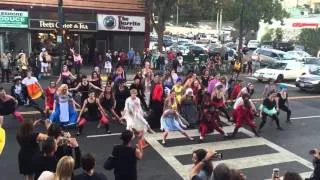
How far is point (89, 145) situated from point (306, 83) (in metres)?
14.3

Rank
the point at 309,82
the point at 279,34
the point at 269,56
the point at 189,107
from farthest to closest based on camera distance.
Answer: the point at 279,34 → the point at 269,56 → the point at 309,82 → the point at 189,107

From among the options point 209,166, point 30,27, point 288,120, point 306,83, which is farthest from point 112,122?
point 30,27

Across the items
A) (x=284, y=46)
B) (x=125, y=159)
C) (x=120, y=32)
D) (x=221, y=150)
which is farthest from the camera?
(x=284, y=46)

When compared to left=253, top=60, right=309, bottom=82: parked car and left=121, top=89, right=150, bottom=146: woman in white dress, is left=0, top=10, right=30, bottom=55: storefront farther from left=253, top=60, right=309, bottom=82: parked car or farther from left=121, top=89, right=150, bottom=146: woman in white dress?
left=121, top=89, right=150, bottom=146: woman in white dress

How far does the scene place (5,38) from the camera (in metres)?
29.8

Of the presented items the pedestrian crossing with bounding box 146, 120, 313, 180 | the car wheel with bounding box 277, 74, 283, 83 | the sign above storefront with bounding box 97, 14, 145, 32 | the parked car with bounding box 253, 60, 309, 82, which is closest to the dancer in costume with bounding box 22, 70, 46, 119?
the pedestrian crossing with bounding box 146, 120, 313, 180

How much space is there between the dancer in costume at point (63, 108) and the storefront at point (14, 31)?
54.7ft

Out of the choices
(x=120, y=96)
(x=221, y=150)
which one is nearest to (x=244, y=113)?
(x=221, y=150)

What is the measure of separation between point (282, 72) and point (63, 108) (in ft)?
56.6

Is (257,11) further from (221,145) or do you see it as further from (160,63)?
(221,145)

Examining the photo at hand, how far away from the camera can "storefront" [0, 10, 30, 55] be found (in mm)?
29078

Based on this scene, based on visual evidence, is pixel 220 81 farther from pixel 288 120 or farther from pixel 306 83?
pixel 306 83

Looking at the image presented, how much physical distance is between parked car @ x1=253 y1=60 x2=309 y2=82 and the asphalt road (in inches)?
427

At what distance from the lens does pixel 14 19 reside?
2938cm
